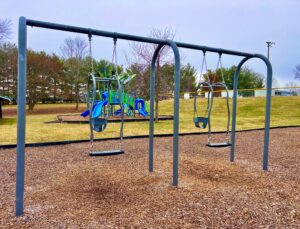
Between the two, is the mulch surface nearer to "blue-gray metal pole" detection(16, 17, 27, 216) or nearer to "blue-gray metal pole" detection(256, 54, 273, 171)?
"blue-gray metal pole" detection(256, 54, 273, 171)

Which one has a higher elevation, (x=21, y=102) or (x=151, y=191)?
(x=21, y=102)

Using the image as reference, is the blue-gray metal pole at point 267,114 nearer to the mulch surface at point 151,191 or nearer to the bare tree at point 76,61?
the mulch surface at point 151,191

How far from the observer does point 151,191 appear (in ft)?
10.6

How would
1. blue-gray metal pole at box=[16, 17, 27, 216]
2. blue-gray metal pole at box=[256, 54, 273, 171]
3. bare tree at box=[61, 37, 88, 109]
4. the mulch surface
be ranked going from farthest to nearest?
bare tree at box=[61, 37, 88, 109] → blue-gray metal pole at box=[256, 54, 273, 171] → blue-gray metal pole at box=[16, 17, 27, 216] → the mulch surface

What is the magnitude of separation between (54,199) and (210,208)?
1.71 m

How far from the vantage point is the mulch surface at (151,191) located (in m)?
2.46

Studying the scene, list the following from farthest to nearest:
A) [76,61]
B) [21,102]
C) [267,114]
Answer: [76,61] < [267,114] < [21,102]

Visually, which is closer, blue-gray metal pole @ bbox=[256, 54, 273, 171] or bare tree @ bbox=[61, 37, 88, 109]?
blue-gray metal pole @ bbox=[256, 54, 273, 171]

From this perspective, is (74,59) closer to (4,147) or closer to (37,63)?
(37,63)

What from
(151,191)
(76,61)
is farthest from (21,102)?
(76,61)

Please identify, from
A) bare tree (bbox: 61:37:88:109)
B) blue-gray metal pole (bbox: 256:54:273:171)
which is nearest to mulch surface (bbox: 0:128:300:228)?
blue-gray metal pole (bbox: 256:54:273:171)

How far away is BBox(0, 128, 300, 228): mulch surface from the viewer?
2463 mm

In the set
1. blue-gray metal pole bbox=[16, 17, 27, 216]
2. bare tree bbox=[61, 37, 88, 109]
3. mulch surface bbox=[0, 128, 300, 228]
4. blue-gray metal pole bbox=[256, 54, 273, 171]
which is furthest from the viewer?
bare tree bbox=[61, 37, 88, 109]

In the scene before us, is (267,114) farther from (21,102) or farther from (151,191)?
(21,102)
